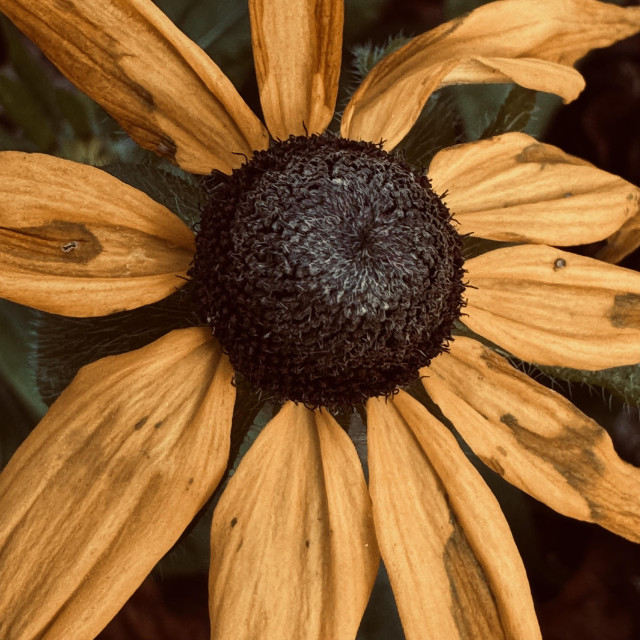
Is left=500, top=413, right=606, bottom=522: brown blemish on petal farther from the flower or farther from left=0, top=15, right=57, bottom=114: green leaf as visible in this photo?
left=0, top=15, right=57, bottom=114: green leaf

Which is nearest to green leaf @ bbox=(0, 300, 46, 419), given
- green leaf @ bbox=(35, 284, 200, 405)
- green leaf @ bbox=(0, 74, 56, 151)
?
green leaf @ bbox=(0, 74, 56, 151)

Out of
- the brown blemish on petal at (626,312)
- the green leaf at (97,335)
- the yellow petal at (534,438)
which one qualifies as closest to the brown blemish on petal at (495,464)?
the yellow petal at (534,438)

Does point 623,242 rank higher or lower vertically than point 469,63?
Result: lower

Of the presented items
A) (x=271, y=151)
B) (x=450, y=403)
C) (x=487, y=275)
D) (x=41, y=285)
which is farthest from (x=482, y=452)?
(x=41, y=285)

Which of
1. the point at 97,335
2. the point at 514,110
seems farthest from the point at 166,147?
the point at 514,110

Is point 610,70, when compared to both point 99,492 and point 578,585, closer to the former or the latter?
point 578,585

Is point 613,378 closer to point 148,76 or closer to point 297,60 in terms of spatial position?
point 297,60

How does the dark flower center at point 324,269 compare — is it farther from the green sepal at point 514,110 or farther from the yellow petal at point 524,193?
the green sepal at point 514,110
